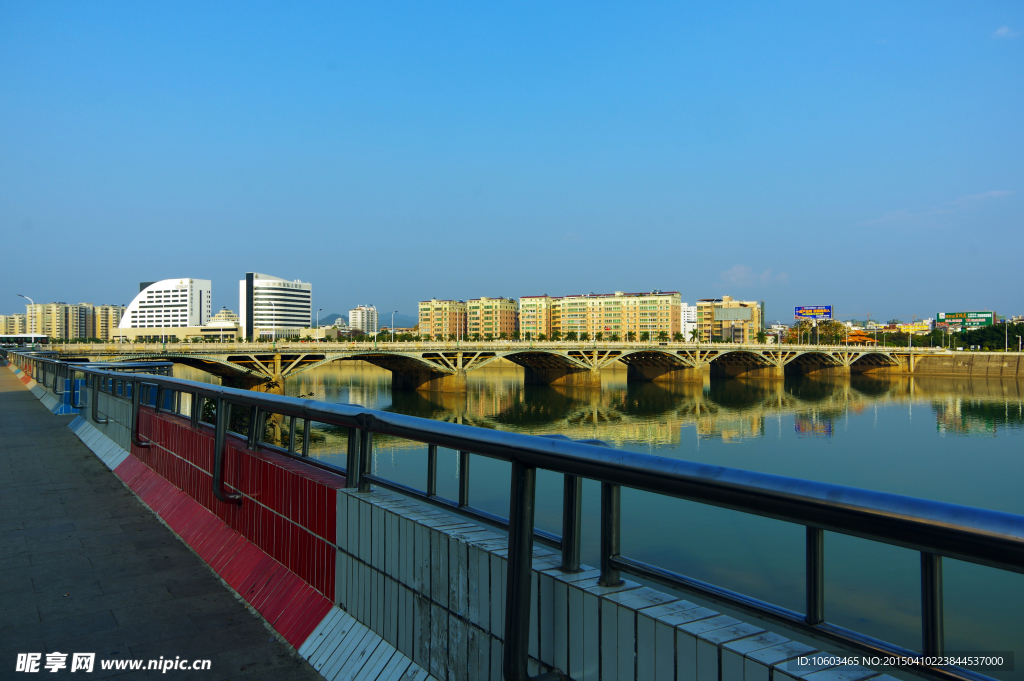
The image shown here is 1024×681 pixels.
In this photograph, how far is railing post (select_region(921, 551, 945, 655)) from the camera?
143cm

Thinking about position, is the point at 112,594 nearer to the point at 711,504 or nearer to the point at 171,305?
the point at 711,504

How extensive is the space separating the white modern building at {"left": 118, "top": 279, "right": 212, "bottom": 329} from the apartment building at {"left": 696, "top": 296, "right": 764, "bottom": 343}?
103814 mm

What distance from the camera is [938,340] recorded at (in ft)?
386

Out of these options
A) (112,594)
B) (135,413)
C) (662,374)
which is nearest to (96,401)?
(135,413)

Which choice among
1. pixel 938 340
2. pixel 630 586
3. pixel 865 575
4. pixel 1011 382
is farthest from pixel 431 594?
pixel 938 340

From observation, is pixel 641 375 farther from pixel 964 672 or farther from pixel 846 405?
pixel 964 672

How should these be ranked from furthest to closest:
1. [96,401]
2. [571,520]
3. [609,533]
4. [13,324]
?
[13,324] < [96,401] < [571,520] < [609,533]

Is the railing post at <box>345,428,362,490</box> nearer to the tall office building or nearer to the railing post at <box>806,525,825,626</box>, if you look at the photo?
the railing post at <box>806,525,825,626</box>

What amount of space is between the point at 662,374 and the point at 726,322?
8876 centimetres

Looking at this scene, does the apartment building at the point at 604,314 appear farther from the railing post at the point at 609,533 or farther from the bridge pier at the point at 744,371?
the railing post at the point at 609,533

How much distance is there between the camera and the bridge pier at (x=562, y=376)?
59.7 m

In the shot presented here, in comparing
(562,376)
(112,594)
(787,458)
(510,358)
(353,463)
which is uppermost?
(353,463)

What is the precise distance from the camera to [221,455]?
4.68m

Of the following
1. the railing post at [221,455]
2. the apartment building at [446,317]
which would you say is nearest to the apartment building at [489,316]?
the apartment building at [446,317]
